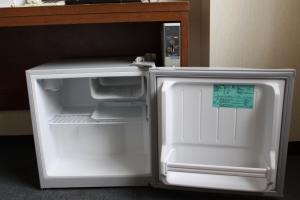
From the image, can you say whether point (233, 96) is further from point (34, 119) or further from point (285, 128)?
point (34, 119)

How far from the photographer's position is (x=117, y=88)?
4.44 ft

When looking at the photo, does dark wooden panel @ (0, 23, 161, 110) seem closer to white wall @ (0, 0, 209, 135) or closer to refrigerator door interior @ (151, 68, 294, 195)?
white wall @ (0, 0, 209, 135)

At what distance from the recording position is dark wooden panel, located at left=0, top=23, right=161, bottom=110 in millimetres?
1458

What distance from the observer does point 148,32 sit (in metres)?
1.46

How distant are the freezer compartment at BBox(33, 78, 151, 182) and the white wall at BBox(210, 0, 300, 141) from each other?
1.53 feet

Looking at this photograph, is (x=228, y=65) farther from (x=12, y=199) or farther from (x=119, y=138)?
(x=12, y=199)

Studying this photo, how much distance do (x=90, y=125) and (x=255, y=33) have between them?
0.85 metres

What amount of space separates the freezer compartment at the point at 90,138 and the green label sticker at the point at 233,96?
365mm

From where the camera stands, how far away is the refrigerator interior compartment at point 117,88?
1.24m

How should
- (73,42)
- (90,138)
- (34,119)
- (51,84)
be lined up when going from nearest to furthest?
(34,119)
(51,84)
(90,138)
(73,42)

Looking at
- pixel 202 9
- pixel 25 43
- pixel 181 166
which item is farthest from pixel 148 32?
pixel 181 166

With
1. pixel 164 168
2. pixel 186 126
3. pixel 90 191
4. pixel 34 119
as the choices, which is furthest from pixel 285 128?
pixel 34 119

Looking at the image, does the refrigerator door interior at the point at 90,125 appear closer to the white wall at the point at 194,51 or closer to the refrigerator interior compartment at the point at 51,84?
the refrigerator interior compartment at the point at 51,84

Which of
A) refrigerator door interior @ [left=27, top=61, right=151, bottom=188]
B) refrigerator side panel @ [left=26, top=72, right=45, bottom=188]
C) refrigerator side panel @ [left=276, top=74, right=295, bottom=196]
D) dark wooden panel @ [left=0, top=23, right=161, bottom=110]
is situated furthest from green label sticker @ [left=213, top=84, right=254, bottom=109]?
refrigerator side panel @ [left=26, top=72, right=45, bottom=188]
